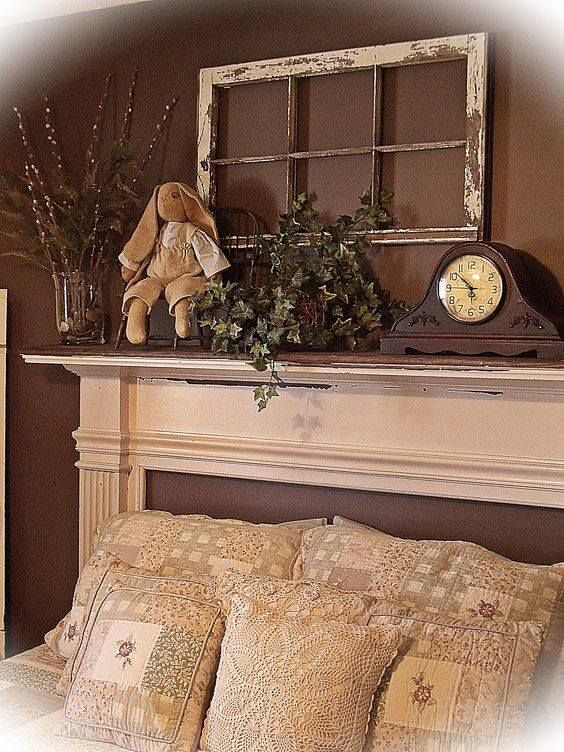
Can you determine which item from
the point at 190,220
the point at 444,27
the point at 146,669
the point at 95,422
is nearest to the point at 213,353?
the point at 190,220

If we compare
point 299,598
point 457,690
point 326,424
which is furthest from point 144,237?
point 457,690

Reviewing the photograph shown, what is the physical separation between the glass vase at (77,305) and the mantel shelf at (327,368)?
7cm

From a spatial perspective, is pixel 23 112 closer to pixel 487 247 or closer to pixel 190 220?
pixel 190 220

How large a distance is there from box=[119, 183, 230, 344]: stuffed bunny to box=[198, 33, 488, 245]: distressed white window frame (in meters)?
0.13

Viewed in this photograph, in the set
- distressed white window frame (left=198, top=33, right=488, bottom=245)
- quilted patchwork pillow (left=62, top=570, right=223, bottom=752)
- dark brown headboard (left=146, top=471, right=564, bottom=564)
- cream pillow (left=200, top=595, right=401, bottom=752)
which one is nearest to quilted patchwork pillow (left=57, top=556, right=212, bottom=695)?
quilted patchwork pillow (left=62, top=570, right=223, bottom=752)

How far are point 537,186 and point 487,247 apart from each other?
0.79 ft

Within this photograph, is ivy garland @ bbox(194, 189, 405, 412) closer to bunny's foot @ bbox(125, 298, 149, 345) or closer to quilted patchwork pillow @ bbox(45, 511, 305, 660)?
bunny's foot @ bbox(125, 298, 149, 345)

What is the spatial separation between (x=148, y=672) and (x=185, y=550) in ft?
1.48

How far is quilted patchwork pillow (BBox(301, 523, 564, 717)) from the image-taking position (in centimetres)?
191

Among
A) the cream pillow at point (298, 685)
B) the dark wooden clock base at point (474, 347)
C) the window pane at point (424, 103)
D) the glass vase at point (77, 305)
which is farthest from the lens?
the glass vase at point (77, 305)

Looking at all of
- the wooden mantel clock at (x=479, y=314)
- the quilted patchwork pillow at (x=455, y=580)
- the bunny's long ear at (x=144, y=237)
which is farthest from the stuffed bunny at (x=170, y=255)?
the quilted patchwork pillow at (x=455, y=580)

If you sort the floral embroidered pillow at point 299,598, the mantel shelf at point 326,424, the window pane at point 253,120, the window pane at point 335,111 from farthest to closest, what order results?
the window pane at point 253,120 → the window pane at point 335,111 → the mantel shelf at point 326,424 → the floral embroidered pillow at point 299,598

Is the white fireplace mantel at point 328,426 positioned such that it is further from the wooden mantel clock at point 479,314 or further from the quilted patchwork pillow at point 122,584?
the quilted patchwork pillow at point 122,584

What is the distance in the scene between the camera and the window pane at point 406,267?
2.35 meters
